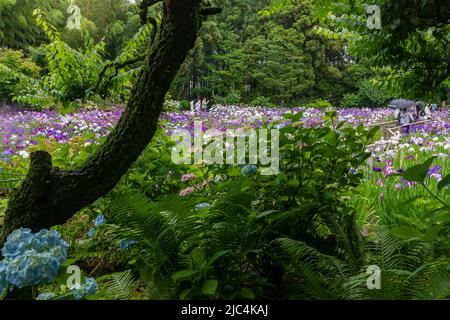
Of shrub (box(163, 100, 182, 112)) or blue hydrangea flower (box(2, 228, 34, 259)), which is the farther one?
shrub (box(163, 100, 182, 112))

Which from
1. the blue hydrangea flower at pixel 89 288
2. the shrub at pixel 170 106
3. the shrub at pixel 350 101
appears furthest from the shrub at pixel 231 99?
the blue hydrangea flower at pixel 89 288

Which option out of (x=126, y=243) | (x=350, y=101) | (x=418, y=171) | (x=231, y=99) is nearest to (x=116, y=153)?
(x=126, y=243)

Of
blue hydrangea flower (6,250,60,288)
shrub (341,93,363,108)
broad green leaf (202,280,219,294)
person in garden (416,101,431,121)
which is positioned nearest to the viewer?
blue hydrangea flower (6,250,60,288)

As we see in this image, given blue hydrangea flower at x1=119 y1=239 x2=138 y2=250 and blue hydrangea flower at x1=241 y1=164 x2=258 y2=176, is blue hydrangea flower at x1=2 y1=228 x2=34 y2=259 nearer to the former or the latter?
blue hydrangea flower at x1=119 y1=239 x2=138 y2=250

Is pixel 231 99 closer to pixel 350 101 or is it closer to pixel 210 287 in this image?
pixel 350 101

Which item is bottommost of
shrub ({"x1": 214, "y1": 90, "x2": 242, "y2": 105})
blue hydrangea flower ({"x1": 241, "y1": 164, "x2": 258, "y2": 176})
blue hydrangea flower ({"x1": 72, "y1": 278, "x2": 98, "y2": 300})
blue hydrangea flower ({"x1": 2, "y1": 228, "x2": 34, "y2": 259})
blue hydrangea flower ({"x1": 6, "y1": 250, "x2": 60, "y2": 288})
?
blue hydrangea flower ({"x1": 72, "y1": 278, "x2": 98, "y2": 300})

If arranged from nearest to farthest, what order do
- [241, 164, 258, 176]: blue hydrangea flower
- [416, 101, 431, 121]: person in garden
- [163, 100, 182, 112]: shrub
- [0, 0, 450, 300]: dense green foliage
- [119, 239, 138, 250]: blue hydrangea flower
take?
[0, 0, 450, 300]: dense green foliage, [119, 239, 138, 250]: blue hydrangea flower, [241, 164, 258, 176]: blue hydrangea flower, [163, 100, 182, 112]: shrub, [416, 101, 431, 121]: person in garden

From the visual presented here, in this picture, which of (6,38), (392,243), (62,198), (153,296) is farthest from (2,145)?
(6,38)

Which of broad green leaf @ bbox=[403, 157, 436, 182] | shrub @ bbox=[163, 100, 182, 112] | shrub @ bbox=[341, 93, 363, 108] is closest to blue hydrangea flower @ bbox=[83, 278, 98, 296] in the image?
broad green leaf @ bbox=[403, 157, 436, 182]

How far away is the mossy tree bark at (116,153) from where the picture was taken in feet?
4.99

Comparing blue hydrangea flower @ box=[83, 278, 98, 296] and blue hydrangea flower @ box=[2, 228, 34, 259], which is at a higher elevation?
blue hydrangea flower @ box=[2, 228, 34, 259]

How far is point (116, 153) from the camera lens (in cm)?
163

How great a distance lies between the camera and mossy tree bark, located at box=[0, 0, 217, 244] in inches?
59.9

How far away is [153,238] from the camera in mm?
1521
